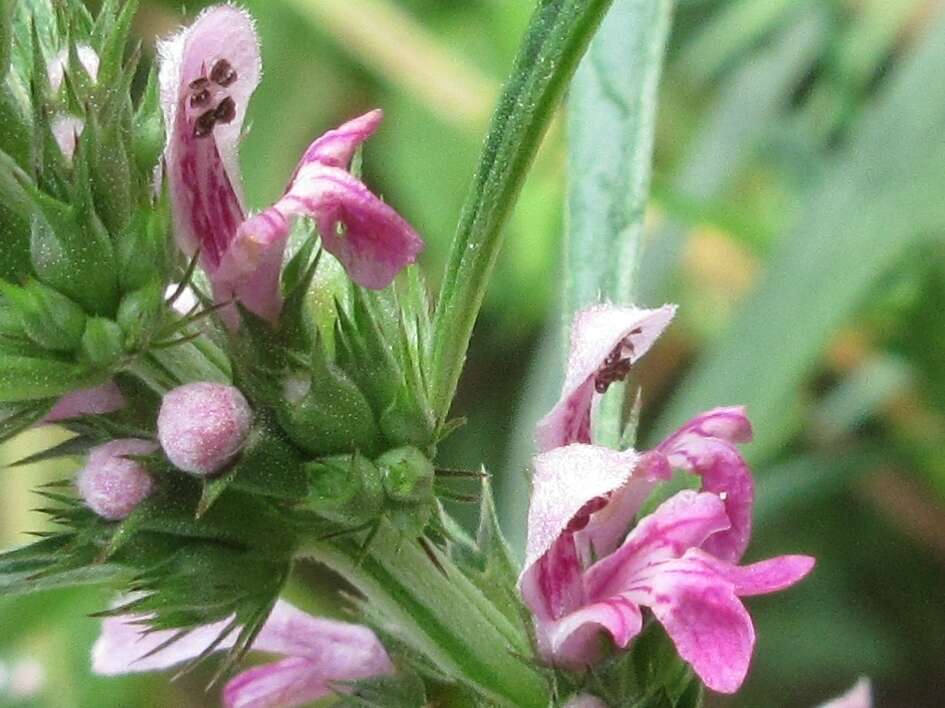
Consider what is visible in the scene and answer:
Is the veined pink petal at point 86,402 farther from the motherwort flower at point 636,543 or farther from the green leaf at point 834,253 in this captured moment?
the green leaf at point 834,253

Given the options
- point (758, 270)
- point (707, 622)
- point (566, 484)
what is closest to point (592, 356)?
point (566, 484)

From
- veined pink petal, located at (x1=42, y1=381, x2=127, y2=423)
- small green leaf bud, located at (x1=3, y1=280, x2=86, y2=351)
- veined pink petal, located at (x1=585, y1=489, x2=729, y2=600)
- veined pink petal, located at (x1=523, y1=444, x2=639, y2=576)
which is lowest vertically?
veined pink petal, located at (x1=585, y1=489, x2=729, y2=600)

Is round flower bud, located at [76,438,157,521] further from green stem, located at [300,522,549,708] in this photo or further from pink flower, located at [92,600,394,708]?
pink flower, located at [92,600,394,708]

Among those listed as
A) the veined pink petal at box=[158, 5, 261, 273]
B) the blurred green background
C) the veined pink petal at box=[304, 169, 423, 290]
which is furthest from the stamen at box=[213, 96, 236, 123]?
the blurred green background

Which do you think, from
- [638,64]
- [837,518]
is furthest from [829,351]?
[638,64]

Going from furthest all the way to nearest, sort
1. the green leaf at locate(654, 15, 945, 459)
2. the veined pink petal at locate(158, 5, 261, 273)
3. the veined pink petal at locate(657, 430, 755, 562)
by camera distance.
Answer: the green leaf at locate(654, 15, 945, 459) → the veined pink petal at locate(657, 430, 755, 562) → the veined pink petal at locate(158, 5, 261, 273)

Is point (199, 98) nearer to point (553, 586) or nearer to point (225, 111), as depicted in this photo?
point (225, 111)
